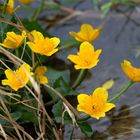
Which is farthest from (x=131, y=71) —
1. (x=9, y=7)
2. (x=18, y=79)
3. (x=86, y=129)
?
(x=9, y=7)

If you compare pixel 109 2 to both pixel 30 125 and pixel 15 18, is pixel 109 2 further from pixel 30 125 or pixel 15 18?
pixel 30 125

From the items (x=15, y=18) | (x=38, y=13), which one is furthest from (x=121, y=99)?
(x=38, y=13)

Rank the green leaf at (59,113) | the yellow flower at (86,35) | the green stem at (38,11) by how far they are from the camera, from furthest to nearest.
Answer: the green stem at (38,11)
the yellow flower at (86,35)
the green leaf at (59,113)

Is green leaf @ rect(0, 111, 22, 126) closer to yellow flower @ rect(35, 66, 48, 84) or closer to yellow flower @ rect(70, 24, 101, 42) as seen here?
yellow flower @ rect(35, 66, 48, 84)

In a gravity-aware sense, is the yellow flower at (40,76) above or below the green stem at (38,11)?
below

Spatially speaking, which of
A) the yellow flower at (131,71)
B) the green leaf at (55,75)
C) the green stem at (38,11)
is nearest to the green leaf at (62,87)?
the green leaf at (55,75)

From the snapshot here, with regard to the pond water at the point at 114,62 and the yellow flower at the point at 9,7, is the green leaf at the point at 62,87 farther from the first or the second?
the yellow flower at the point at 9,7

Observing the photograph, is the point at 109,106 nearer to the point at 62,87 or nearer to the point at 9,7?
the point at 62,87
